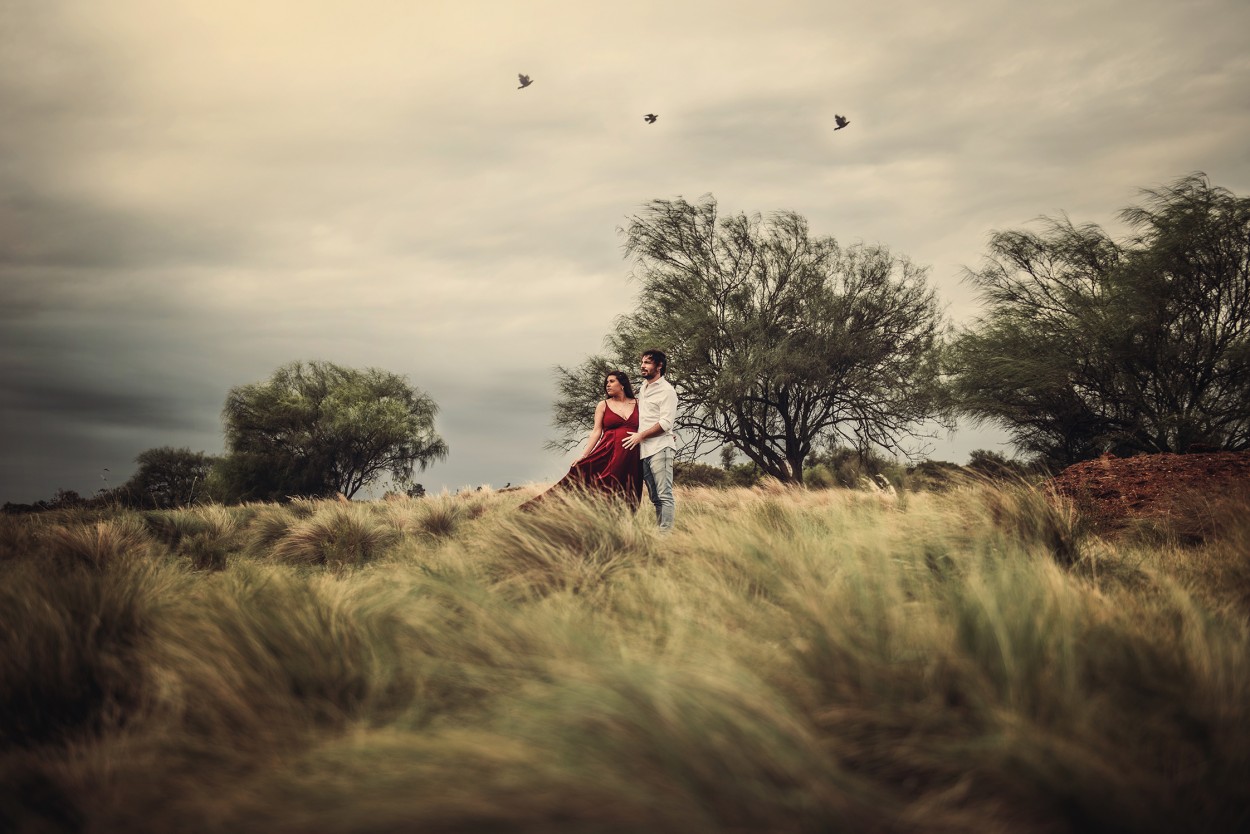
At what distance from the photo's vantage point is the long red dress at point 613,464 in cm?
813

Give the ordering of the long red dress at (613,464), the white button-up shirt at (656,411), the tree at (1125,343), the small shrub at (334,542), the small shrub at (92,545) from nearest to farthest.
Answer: the small shrub at (92,545) → the white button-up shirt at (656,411) → the long red dress at (613,464) → the small shrub at (334,542) → the tree at (1125,343)

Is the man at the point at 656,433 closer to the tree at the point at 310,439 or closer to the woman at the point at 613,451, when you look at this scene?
the woman at the point at 613,451

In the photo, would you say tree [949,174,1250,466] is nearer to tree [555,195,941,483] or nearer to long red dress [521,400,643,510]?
tree [555,195,941,483]

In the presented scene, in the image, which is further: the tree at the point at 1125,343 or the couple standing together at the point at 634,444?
the tree at the point at 1125,343

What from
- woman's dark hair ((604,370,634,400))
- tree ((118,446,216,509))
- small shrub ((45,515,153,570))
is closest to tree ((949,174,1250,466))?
woman's dark hair ((604,370,634,400))

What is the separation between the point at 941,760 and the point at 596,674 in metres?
0.99

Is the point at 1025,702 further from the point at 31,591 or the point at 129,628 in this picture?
the point at 31,591

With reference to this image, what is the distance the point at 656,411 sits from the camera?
25.2 feet

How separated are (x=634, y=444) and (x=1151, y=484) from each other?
580cm

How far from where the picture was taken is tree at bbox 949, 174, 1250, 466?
59.1 ft

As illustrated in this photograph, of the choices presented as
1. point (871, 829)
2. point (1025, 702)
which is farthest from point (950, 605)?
point (871, 829)

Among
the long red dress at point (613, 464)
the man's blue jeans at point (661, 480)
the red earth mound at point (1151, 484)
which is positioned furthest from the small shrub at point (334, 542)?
the red earth mound at point (1151, 484)

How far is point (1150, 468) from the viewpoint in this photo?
25.9ft

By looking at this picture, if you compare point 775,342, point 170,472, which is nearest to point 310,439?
point 170,472
